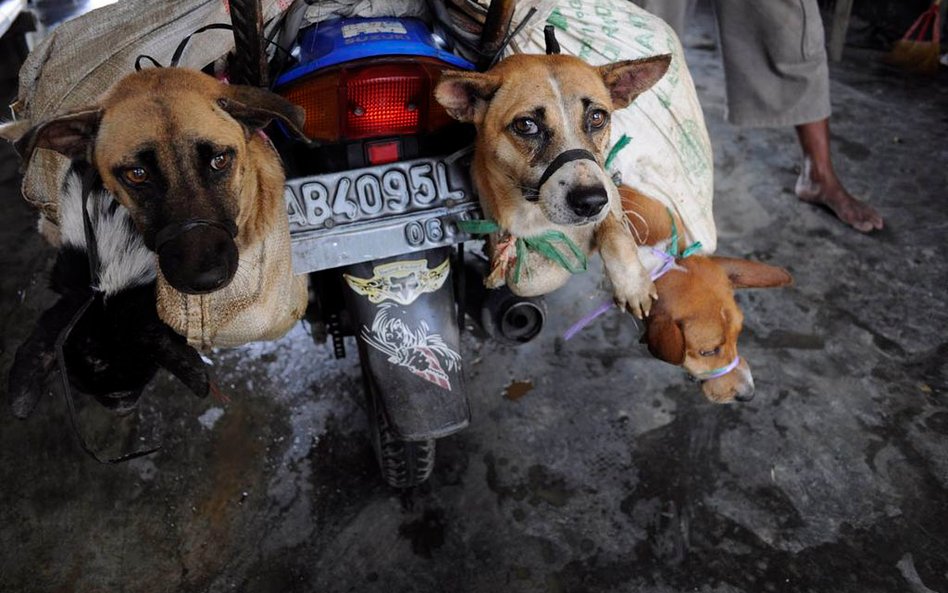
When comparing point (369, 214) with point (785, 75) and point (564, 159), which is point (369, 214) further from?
→ point (785, 75)

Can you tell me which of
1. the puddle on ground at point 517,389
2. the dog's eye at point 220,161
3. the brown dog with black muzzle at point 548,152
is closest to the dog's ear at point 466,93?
Answer: the brown dog with black muzzle at point 548,152

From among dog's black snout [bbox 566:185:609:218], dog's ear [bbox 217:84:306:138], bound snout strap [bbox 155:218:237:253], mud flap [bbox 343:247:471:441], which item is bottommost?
mud flap [bbox 343:247:471:441]

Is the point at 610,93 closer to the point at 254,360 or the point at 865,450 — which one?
the point at 865,450

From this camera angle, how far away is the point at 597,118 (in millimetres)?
1698

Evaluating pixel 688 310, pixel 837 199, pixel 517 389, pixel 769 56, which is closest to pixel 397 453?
pixel 517 389

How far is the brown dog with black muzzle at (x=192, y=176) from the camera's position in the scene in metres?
1.29

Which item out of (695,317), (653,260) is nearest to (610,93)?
(653,260)

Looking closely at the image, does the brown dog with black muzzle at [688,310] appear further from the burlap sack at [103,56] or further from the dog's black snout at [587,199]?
the burlap sack at [103,56]

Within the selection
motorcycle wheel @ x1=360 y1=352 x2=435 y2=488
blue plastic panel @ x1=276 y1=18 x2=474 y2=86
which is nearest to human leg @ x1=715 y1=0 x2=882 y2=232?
blue plastic panel @ x1=276 y1=18 x2=474 y2=86

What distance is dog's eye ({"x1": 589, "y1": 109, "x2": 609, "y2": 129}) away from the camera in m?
1.69

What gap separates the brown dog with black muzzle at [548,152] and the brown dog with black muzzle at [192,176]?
18.3 inches

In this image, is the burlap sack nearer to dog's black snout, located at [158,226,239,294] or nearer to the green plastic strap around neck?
dog's black snout, located at [158,226,239,294]

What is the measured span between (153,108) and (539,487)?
5.65ft

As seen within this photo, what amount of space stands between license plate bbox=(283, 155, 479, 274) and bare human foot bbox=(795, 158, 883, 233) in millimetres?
2866
